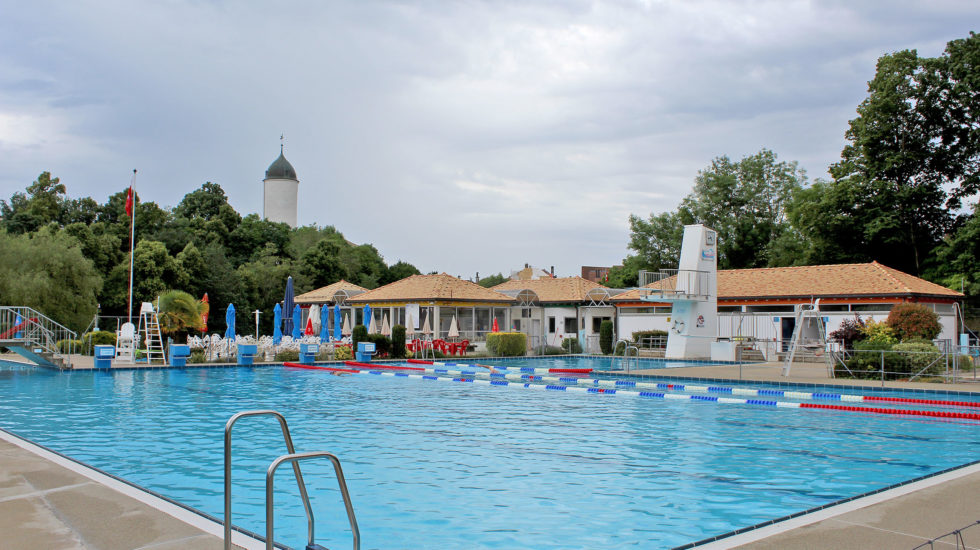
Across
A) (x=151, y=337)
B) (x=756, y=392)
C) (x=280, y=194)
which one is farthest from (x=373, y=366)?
(x=280, y=194)

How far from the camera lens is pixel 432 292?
34031 mm

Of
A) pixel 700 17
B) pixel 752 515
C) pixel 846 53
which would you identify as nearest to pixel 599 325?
pixel 846 53

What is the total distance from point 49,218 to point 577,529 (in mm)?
47819

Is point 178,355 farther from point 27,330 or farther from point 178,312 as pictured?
point 178,312

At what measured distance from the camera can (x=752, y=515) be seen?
6.61 m

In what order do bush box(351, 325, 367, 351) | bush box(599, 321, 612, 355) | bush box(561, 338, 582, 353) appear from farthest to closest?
bush box(561, 338, 582, 353) < bush box(599, 321, 612, 355) < bush box(351, 325, 367, 351)

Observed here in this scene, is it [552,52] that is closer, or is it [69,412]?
[69,412]

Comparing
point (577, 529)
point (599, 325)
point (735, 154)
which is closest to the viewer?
point (577, 529)

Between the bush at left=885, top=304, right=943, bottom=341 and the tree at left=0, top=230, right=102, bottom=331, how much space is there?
→ 1327 inches

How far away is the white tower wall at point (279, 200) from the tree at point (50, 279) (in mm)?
43343

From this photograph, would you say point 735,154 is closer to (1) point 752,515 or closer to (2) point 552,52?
(2) point 552,52

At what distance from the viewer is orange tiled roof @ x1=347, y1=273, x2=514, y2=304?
33.8 meters

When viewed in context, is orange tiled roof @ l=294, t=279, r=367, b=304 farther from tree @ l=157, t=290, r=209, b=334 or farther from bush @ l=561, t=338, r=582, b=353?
bush @ l=561, t=338, r=582, b=353

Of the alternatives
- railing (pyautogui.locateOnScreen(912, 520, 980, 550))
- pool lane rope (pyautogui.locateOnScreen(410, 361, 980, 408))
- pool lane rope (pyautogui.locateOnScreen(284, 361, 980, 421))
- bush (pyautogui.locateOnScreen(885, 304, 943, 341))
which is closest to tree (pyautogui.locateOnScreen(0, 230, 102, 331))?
pool lane rope (pyautogui.locateOnScreen(284, 361, 980, 421))
